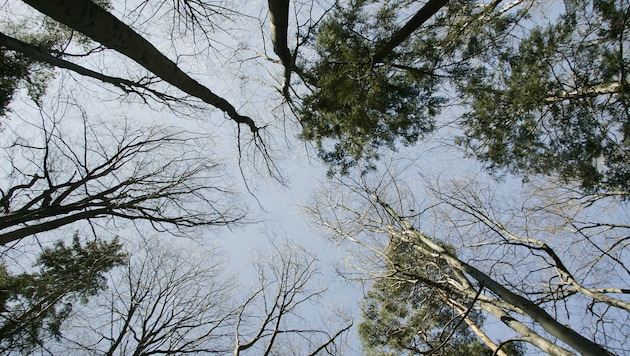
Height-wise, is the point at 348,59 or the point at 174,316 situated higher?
the point at 348,59

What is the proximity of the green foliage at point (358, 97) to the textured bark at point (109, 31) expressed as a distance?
203cm

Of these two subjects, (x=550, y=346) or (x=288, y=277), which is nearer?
(x=550, y=346)

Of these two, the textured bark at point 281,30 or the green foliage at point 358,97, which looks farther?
the green foliage at point 358,97

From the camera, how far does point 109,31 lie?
2518mm

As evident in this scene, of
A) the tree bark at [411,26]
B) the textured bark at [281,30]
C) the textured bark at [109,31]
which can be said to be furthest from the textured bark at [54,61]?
the tree bark at [411,26]

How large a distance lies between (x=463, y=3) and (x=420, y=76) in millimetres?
1187

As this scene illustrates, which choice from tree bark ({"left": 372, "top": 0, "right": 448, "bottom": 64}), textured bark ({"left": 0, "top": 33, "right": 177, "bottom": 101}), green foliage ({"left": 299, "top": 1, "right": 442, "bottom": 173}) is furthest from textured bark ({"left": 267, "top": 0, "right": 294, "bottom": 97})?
textured bark ({"left": 0, "top": 33, "right": 177, "bottom": 101})

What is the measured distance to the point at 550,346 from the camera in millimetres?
2766

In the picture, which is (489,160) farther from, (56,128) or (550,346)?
(56,128)

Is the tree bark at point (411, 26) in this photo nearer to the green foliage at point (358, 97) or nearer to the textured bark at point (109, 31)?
the green foliage at point (358, 97)

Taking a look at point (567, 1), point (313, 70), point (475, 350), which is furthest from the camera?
point (475, 350)

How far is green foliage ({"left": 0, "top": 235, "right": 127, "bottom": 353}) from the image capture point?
163 inches

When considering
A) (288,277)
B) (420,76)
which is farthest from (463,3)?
(288,277)

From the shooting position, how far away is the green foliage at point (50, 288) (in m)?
4.15
